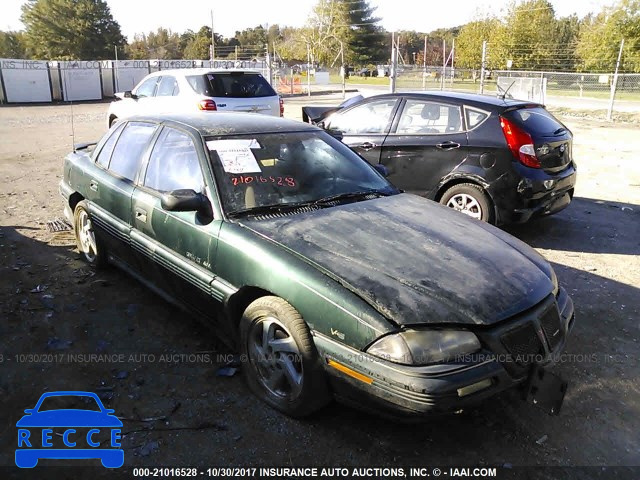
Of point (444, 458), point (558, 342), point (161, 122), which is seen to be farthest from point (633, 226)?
point (161, 122)

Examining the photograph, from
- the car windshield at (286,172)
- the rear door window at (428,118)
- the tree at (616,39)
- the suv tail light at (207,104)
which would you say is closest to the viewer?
the car windshield at (286,172)

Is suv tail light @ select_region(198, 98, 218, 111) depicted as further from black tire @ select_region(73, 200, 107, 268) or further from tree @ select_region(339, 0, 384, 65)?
A: tree @ select_region(339, 0, 384, 65)

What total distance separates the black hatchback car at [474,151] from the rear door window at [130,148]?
2194mm

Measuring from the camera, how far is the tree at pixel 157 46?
70.9 metres

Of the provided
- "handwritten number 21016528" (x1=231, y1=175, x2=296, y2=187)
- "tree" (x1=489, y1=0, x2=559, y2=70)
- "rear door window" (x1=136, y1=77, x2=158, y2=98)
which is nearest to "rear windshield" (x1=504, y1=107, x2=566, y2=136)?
"handwritten number 21016528" (x1=231, y1=175, x2=296, y2=187)

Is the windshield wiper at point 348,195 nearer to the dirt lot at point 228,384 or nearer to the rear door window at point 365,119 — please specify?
the dirt lot at point 228,384

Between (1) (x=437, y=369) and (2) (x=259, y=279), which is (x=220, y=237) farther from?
(1) (x=437, y=369)

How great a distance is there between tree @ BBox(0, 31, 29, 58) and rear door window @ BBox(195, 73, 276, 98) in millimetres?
59684

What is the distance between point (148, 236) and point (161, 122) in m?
0.96

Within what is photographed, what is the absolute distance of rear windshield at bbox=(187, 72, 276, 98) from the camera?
32.3 ft

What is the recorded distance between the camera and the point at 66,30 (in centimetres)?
5456

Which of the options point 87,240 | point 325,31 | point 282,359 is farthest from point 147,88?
point 325,31

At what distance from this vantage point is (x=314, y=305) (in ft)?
8.57

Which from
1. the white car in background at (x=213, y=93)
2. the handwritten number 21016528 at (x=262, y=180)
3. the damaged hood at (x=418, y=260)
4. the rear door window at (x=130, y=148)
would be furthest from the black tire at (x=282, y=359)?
the white car in background at (x=213, y=93)
